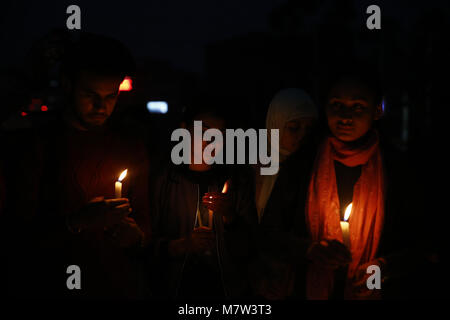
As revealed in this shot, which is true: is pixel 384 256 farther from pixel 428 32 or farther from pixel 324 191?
pixel 428 32

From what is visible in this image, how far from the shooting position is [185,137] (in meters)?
2.44

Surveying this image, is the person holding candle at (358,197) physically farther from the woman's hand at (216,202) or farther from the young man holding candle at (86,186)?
the young man holding candle at (86,186)

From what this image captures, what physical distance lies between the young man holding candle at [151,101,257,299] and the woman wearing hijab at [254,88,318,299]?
12 cm

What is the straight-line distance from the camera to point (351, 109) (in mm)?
2311

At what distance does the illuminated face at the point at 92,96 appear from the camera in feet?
Answer: 6.75

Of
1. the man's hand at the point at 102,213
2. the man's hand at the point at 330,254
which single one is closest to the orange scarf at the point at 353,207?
the man's hand at the point at 330,254

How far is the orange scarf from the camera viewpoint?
7.58 ft

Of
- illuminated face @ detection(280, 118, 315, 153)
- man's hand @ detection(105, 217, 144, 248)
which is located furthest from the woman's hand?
illuminated face @ detection(280, 118, 315, 153)

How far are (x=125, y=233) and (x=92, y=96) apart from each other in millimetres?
810

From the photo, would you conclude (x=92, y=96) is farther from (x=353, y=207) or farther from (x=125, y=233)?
(x=353, y=207)

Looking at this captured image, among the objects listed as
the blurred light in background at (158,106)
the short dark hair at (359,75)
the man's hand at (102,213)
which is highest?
the blurred light in background at (158,106)

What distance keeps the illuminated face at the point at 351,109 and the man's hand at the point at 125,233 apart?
142 centimetres

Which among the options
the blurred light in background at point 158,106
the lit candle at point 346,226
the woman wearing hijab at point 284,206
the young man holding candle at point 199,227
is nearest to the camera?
the lit candle at point 346,226

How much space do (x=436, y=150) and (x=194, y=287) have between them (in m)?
11.2
